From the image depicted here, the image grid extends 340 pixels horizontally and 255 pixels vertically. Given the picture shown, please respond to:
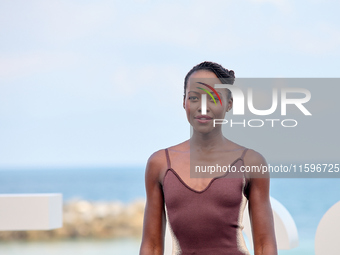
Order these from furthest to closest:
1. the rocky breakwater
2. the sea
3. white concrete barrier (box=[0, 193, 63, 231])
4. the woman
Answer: the rocky breakwater < the sea < white concrete barrier (box=[0, 193, 63, 231]) < the woman

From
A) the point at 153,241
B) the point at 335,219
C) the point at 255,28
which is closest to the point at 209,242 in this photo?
the point at 153,241

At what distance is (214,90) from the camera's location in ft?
5.93

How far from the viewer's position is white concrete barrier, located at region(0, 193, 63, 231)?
4633 mm

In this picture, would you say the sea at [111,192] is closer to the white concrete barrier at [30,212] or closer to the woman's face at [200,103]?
the white concrete barrier at [30,212]

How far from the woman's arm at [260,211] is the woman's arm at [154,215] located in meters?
0.27

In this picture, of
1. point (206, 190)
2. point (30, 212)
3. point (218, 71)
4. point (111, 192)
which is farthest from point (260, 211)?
point (111, 192)

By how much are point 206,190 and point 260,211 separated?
172mm

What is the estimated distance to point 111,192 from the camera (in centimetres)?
2525

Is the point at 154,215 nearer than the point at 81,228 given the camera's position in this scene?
Yes

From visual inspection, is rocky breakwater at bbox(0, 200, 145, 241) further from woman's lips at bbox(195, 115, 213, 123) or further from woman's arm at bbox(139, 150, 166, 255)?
woman's lips at bbox(195, 115, 213, 123)

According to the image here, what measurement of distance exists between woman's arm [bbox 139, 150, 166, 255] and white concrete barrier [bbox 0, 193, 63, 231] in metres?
2.82

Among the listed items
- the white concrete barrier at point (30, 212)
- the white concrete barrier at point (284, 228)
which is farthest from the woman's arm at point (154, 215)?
the white concrete barrier at point (30, 212)

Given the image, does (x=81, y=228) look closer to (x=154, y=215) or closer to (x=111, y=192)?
(x=154, y=215)

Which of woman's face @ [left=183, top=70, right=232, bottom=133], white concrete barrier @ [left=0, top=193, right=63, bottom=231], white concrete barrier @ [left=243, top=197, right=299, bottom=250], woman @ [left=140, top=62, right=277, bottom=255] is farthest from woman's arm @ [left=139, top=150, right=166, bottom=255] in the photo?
white concrete barrier @ [left=0, top=193, right=63, bottom=231]
